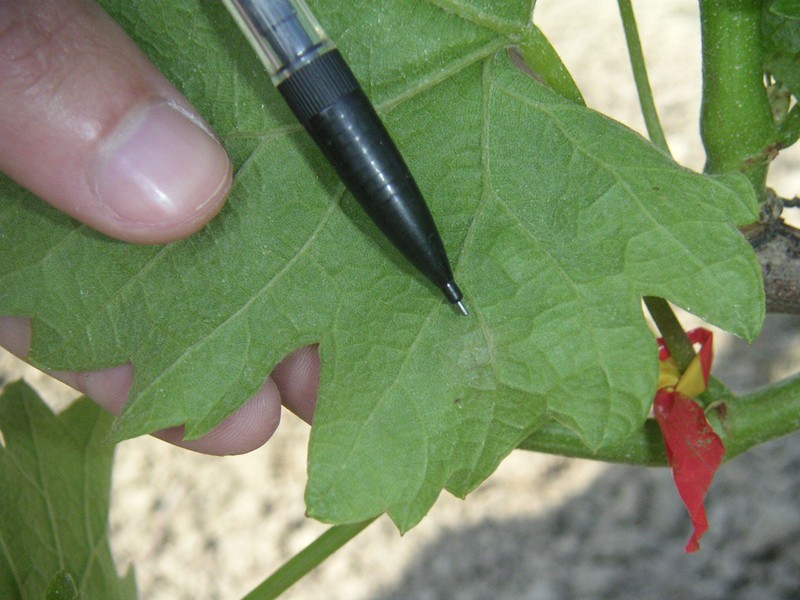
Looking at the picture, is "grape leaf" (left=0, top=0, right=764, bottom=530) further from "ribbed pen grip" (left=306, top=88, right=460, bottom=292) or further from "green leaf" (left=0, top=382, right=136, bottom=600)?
"green leaf" (left=0, top=382, right=136, bottom=600)

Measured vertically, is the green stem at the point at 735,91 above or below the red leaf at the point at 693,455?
above

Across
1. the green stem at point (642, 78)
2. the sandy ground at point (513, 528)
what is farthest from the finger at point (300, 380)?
the sandy ground at point (513, 528)

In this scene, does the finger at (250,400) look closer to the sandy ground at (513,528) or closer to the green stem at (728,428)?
the green stem at (728,428)

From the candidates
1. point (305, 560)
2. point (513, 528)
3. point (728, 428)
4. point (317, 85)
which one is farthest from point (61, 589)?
point (513, 528)

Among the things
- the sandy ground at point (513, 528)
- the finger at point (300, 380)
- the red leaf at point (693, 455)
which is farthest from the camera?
the sandy ground at point (513, 528)

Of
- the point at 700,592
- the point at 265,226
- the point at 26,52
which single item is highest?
the point at 26,52

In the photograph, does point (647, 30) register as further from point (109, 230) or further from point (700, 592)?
point (109, 230)

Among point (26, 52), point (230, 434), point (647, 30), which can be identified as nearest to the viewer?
point (26, 52)

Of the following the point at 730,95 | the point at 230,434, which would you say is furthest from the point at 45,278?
the point at 730,95
